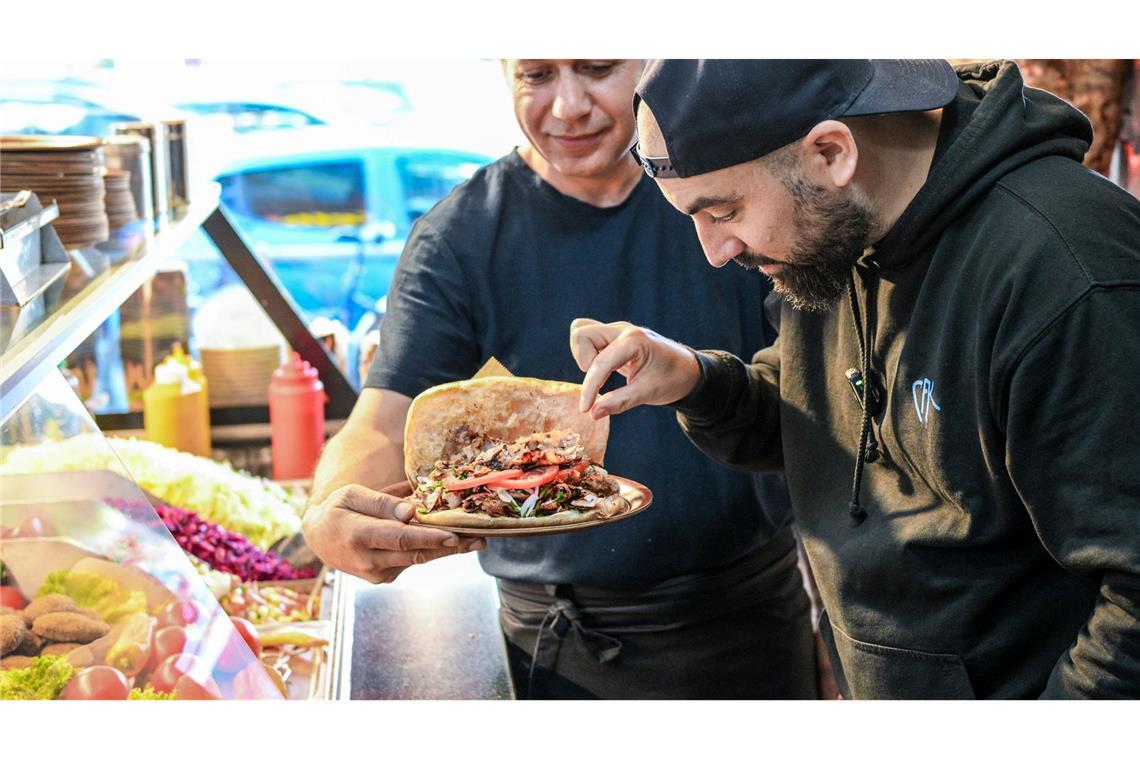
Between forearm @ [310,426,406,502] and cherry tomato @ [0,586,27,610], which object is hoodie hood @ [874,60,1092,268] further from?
cherry tomato @ [0,586,27,610]

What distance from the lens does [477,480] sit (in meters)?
2.02

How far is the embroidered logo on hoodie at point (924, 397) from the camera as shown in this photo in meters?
1.67

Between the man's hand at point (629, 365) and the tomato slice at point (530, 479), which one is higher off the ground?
the man's hand at point (629, 365)

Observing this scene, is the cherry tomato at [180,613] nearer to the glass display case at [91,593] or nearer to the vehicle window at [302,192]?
the glass display case at [91,593]

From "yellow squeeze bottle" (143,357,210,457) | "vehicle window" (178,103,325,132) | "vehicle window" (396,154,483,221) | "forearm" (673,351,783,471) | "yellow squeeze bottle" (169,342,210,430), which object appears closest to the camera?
"forearm" (673,351,783,471)

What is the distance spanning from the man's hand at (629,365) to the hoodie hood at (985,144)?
0.49 m

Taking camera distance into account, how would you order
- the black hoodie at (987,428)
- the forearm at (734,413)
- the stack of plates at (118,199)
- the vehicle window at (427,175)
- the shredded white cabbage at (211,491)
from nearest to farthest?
1. the black hoodie at (987,428)
2. the forearm at (734,413)
3. the stack of plates at (118,199)
4. the shredded white cabbage at (211,491)
5. the vehicle window at (427,175)

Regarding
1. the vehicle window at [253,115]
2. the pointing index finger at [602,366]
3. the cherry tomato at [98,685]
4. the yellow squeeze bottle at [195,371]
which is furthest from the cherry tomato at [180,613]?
the vehicle window at [253,115]

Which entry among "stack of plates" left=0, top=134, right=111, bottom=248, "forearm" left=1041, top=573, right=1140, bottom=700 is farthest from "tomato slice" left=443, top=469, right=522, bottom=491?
"stack of plates" left=0, top=134, right=111, bottom=248

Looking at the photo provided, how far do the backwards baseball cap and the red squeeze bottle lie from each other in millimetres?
2742

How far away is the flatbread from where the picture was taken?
2.24 m

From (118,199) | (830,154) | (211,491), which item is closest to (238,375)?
(211,491)

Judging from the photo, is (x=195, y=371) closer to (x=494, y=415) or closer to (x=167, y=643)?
(x=494, y=415)

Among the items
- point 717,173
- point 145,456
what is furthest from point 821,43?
point 145,456
